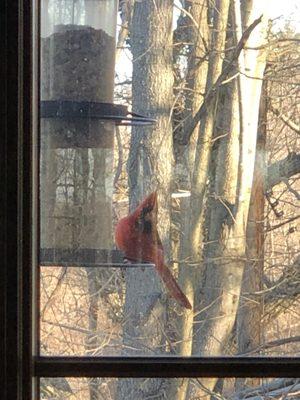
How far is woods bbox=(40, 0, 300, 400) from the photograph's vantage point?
107 centimetres

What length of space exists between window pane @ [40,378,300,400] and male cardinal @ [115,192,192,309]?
0.12m

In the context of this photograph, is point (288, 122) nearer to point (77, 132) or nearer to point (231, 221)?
point (231, 221)

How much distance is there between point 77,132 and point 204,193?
21cm

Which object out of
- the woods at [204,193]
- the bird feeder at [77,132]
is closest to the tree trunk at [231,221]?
the woods at [204,193]

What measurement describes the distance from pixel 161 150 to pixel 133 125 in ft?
0.19

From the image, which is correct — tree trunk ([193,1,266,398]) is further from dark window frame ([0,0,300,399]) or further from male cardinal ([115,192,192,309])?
dark window frame ([0,0,300,399])

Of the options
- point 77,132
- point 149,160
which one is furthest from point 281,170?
point 77,132

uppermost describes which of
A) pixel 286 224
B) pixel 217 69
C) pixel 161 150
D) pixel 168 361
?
pixel 217 69

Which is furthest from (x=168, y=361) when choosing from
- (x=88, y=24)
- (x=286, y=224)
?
(x=88, y=24)

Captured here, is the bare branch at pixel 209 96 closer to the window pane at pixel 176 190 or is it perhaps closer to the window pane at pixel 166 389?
the window pane at pixel 176 190

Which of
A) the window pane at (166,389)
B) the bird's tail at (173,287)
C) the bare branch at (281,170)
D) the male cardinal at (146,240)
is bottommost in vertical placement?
the window pane at (166,389)

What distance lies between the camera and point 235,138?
1.08 metres

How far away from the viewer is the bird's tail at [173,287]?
1.08 m

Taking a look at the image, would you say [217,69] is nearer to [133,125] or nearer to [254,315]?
[133,125]
